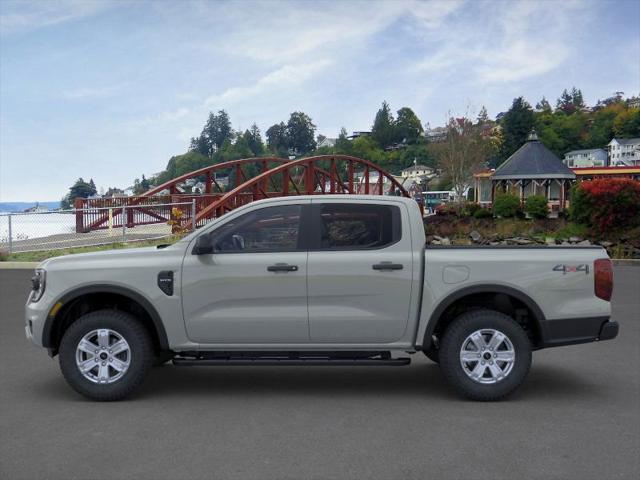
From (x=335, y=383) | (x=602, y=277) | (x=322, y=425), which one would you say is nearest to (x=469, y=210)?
(x=335, y=383)

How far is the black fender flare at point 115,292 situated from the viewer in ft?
20.1

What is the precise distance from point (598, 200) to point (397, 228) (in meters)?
21.4

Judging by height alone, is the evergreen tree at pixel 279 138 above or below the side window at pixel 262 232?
above

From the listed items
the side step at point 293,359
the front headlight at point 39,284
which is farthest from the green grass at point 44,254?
the side step at point 293,359

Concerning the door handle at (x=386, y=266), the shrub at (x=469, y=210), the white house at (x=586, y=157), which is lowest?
the door handle at (x=386, y=266)

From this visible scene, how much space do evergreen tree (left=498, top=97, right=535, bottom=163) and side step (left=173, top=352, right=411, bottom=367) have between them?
98.9m

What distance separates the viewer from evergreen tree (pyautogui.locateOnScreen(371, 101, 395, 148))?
164375 mm

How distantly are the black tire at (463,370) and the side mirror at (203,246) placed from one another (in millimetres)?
2219

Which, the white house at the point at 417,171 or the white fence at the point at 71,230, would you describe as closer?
the white fence at the point at 71,230

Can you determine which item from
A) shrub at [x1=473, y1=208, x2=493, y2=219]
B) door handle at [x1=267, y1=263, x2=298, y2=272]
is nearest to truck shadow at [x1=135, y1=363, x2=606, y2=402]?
door handle at [x1=267, y1=263, x2=298, y2=272]

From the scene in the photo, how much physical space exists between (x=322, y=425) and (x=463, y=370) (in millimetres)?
1406

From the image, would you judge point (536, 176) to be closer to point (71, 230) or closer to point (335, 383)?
point (71, 230)

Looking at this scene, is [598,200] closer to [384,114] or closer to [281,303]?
[281,303]

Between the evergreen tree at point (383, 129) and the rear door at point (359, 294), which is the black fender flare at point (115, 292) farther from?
the evergreen tree at point (383, 129)
